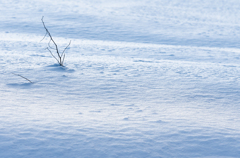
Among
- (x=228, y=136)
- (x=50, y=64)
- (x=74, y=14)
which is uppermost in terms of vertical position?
(x=74, y=14)

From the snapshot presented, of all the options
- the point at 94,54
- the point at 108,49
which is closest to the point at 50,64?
the point at 94,54

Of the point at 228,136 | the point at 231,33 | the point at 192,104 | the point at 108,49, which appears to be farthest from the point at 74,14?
the point at 228,136

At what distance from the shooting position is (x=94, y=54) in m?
6.30

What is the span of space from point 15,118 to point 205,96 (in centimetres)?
231

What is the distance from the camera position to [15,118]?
3021 mm

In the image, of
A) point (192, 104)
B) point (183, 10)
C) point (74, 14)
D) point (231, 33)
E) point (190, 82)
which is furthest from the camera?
point (183, 10)

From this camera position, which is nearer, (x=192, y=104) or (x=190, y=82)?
(x=192, y=104)

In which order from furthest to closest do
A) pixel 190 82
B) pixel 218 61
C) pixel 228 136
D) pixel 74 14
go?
pixel 74 14 < pixel 218 61 < pixel 190 82 < pixel 228 136

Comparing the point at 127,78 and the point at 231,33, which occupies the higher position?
the point at 231,33

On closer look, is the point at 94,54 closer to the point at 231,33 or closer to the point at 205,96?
the point at 205,96

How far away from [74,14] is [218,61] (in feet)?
18.9

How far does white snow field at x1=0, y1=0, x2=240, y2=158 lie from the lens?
2.65 metres

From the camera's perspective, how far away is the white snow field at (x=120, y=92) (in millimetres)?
2654

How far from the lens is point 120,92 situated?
400 centimetres
